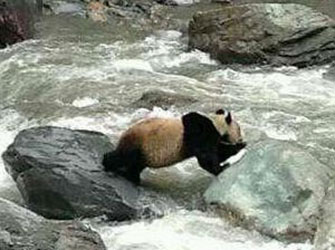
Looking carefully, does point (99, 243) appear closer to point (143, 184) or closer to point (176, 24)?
point (143, 184)

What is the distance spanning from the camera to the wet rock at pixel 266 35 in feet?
41.0

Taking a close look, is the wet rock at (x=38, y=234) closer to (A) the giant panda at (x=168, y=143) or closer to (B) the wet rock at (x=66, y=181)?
(B) the wet rock at (x=66, y=181)

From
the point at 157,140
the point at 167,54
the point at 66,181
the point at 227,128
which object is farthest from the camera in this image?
the point at 167,54

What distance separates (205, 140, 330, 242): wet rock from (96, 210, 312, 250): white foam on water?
0.12 meters

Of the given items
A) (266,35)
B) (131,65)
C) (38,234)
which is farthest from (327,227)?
(266,35)

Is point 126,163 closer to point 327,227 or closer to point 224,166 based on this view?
point 224,166

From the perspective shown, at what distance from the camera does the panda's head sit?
290 inches

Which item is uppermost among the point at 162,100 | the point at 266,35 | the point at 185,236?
the point at 185,236

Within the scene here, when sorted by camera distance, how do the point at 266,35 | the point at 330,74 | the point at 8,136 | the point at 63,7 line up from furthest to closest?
the point at 63,7 → the point at 266,35 → the point at 330,74 → the point at 8,136

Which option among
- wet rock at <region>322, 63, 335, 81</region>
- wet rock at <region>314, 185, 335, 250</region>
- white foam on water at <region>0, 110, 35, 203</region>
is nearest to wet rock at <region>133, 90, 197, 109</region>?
white foam on water at <region>0, 110, 35, 203</region>

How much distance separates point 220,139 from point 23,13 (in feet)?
25.3

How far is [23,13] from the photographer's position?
14.3 meters

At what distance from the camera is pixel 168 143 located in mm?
7246

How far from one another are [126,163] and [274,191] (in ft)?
4.31
